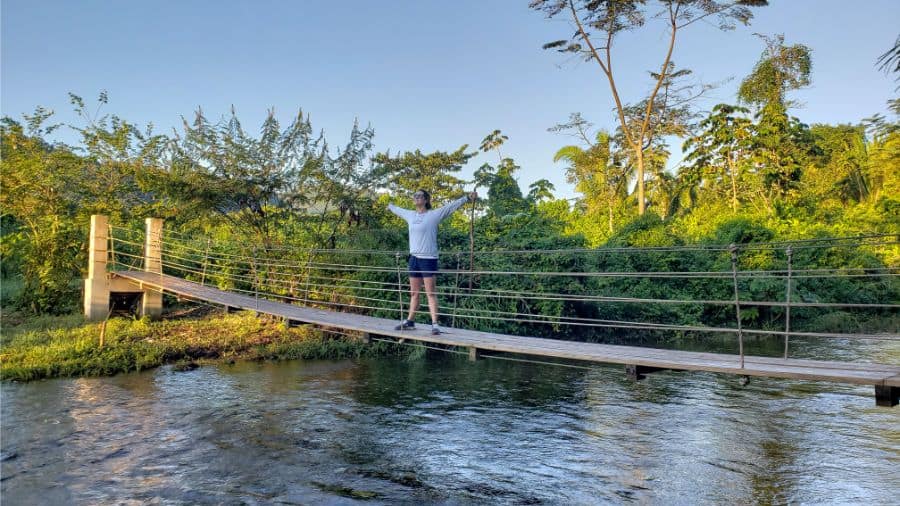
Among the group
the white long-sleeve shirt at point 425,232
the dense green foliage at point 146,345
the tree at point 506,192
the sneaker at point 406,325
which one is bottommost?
the dense green foliage at point 146,345

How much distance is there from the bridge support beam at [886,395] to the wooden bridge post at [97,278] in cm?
916

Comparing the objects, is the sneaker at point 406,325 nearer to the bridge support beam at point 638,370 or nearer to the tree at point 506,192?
the bridge support beam at point 638,370

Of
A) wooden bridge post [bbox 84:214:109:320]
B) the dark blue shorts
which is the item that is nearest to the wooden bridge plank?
the dark blue shorts

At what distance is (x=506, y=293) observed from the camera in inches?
401

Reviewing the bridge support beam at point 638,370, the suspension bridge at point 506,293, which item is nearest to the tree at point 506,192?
the suspension bridge at point 506,293

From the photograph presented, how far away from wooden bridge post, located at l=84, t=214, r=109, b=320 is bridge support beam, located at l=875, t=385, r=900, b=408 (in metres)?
9.16

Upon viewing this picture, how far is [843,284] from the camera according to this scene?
13.7 metres

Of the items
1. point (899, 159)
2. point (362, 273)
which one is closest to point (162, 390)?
point (362, 273)

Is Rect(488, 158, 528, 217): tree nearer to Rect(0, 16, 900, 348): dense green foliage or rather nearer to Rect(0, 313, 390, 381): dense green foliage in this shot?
Rect(0, 16, 900, 348): dense green foliage

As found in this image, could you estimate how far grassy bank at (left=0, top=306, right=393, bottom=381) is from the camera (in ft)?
24.4

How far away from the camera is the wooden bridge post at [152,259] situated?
9.55 m

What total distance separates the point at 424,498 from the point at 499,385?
349 cm

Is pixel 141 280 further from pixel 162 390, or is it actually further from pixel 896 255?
pixel 896 255

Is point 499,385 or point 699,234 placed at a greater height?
point 699,234
